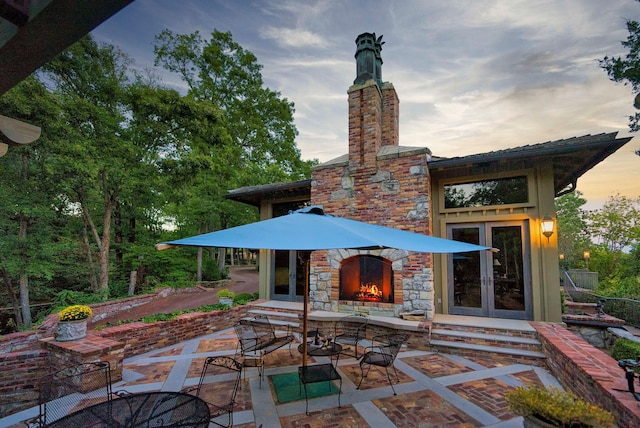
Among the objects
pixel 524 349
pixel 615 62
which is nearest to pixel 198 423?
pixel 524 349

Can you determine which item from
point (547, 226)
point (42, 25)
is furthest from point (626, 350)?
point (42, 25)

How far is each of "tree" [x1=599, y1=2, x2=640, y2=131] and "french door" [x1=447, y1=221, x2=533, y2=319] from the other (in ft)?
21.9

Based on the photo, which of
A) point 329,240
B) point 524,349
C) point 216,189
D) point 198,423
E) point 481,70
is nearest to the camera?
point 198,423

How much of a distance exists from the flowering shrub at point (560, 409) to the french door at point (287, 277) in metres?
6.43

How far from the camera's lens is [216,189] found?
1348 centimetres

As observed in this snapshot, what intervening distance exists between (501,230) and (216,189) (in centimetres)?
1145

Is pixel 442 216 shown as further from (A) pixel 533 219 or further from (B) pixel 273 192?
(B) pixel 273 192

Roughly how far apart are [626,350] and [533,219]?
8.80 feet

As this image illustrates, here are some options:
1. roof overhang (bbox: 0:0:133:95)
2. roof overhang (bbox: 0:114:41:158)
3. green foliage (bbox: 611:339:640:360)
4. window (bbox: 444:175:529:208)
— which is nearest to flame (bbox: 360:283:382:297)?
window (bbox: 444:175:529:208)

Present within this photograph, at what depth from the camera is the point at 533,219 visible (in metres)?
6.33

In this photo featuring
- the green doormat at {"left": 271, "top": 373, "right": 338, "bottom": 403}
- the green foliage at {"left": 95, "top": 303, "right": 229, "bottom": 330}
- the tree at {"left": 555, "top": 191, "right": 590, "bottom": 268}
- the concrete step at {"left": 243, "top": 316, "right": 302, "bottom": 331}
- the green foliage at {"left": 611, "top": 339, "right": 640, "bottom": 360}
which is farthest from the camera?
the tree at {"left": 555, "top": 191, "right": 590, "bottom": 268}

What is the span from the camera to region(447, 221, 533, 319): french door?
633cm

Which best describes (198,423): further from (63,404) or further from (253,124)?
(253,124)

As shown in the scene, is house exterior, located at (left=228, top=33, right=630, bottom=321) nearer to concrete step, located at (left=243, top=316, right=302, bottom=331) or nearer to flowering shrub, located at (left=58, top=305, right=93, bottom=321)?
concrete step, located at (left=243, top=316, right=302, bottom=331)
